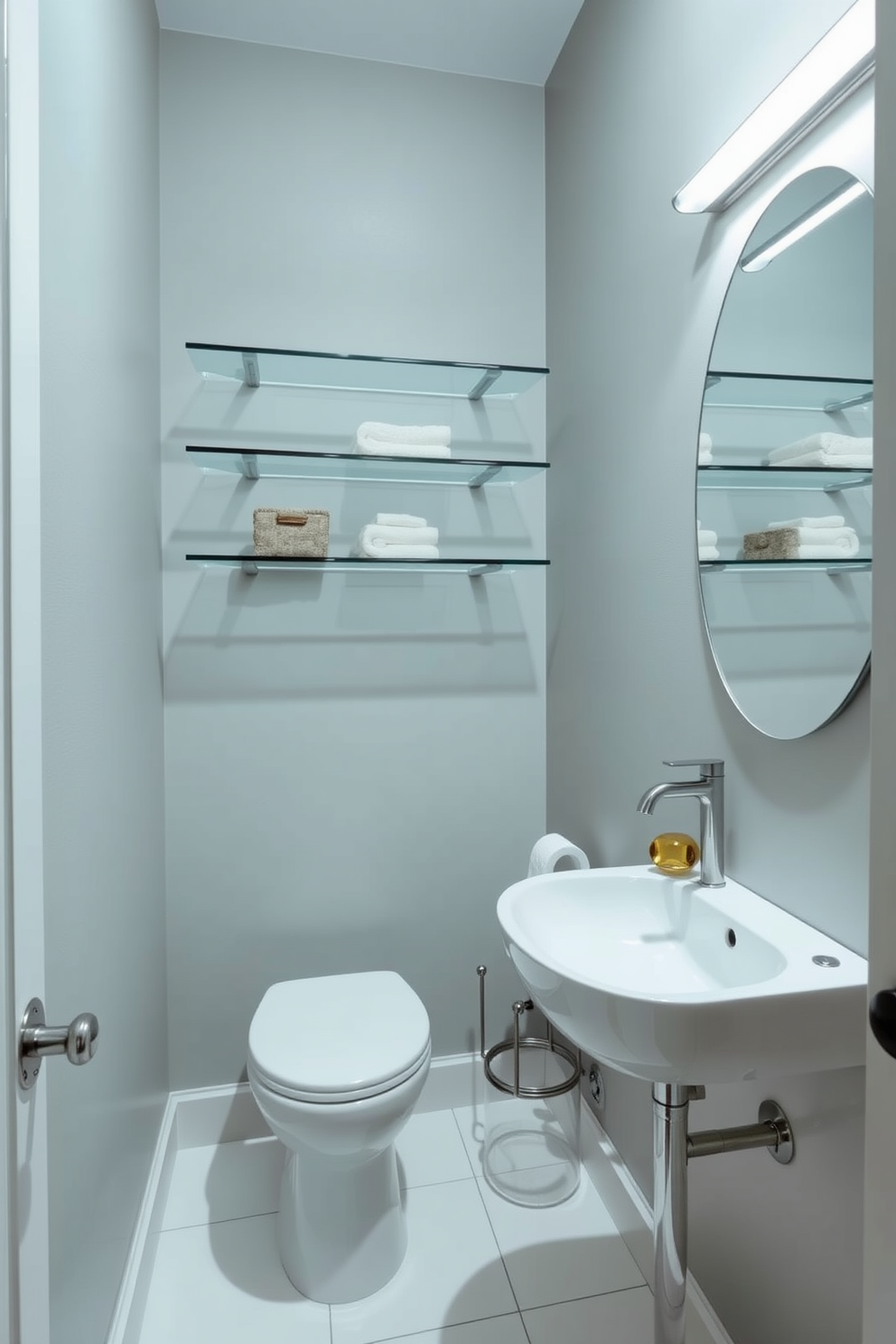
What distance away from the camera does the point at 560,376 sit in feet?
6.86

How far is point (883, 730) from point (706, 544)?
873 millimetres

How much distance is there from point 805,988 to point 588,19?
2.17 m

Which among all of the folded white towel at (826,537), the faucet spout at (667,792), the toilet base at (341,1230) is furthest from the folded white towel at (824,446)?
the toilet base at (341,1230)

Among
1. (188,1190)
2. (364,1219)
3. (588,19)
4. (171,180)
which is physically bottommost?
(188,1190)

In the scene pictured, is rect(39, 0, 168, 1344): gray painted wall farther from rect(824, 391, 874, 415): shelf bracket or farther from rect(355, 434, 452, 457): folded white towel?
rect(824, 391, 874, 415): shelf bracket

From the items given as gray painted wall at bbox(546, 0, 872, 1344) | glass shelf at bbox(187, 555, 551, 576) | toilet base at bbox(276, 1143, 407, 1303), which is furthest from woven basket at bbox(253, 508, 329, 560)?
toilet base at bbox(276, 1143, 407, 1303)

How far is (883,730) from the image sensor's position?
22.2 inches

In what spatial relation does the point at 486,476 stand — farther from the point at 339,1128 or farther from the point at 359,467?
the point at 339,1128

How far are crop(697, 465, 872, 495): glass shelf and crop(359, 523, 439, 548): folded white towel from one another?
0.78 m

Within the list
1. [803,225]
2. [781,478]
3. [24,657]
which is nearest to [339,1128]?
[24,657]

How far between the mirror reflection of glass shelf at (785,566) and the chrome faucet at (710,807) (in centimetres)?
33

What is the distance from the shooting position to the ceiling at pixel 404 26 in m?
1.91

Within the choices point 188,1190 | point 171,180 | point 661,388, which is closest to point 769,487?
point 661,388

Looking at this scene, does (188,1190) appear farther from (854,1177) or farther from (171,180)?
(171,180)
